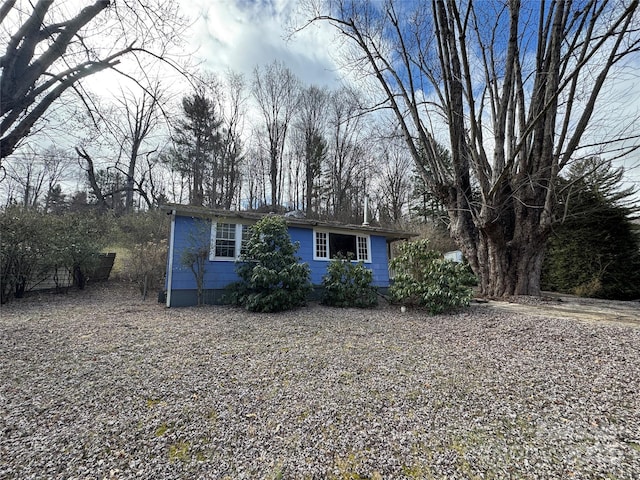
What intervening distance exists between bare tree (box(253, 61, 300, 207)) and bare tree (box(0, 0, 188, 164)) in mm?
13923

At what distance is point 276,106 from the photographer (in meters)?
18.1

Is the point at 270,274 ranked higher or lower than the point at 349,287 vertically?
higher

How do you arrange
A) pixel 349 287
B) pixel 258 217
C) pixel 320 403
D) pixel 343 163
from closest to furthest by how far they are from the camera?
pixel 320 403 < pixel 349 287 < pixel 258 217 < pixel 343 163

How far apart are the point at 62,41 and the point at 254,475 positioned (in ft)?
19.2

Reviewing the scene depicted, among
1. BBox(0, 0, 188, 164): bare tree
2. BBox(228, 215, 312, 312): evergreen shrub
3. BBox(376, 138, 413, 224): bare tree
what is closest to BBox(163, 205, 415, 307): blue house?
BBox(228, 215, 312, 312): evergreen shrub

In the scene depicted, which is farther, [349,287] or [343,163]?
[343,163]

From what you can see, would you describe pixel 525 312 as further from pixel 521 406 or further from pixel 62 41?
pixel 62 41

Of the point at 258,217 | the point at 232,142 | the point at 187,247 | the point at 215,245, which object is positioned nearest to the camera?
the point at 187,247

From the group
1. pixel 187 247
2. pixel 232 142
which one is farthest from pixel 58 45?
pixel 232 142

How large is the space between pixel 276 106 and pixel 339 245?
12195 millimetres

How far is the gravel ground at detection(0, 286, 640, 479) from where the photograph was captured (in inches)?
70.6

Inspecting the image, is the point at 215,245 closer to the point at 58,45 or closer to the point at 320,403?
the point at 58,45

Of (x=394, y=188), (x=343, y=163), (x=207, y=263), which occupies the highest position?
(x=343, y=163)

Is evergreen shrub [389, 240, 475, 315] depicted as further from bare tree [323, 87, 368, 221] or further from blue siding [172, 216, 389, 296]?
bare tree [323, 87, 368, 221]
